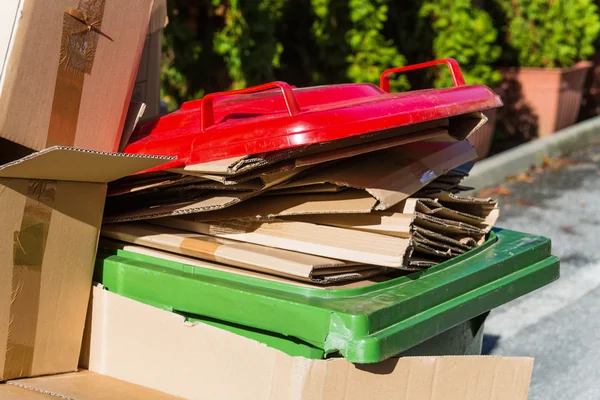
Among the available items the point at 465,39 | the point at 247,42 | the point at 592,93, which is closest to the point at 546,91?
the point at 465,39

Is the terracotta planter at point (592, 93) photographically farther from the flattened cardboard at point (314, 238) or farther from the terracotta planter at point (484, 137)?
the flattened cardboard at point (314, 238)

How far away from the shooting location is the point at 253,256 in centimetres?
208

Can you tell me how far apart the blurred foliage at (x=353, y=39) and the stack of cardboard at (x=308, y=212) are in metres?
2.79

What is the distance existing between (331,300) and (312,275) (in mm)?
87

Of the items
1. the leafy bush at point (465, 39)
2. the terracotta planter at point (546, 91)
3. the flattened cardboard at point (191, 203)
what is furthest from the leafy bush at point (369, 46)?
the flattened cardboard at point (191, 203)

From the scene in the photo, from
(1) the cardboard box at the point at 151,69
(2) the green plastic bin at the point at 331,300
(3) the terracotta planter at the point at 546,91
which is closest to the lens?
(2) the green plastic bin at the point at 331,300

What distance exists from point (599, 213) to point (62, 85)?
4.46m

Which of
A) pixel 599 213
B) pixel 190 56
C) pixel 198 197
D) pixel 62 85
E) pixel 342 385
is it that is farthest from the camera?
pixel 599 213

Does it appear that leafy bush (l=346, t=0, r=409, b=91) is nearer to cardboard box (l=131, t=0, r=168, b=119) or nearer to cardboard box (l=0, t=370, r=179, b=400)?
cardboard box (l=131, t=0, r=168, b=119)

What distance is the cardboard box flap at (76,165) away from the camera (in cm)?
194

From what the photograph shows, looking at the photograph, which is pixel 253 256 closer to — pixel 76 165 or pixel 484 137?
pixel 76 165

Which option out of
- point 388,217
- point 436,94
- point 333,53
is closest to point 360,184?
point 388,217

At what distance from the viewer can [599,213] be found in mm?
5684

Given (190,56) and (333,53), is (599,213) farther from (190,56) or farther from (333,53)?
(190,56)
